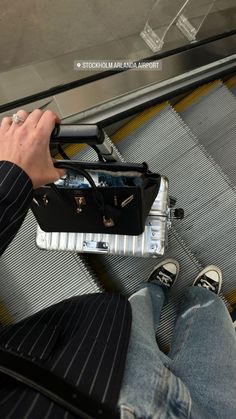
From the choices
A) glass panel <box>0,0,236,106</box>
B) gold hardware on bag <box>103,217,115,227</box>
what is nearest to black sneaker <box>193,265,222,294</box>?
gold hardware on bag <box>103,217,115,227</box>

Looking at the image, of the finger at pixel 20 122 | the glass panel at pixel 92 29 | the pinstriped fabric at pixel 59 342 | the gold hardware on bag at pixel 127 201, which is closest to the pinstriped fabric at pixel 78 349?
the pinstriped fabric at pixel 59 342

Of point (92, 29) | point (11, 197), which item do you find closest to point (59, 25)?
point (92, 29)

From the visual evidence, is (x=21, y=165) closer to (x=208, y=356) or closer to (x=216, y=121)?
(x=208, y=356)

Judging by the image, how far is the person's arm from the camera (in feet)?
3.68

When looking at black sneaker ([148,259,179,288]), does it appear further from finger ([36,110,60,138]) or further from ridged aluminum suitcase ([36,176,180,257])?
finger ([36,110,60,138])

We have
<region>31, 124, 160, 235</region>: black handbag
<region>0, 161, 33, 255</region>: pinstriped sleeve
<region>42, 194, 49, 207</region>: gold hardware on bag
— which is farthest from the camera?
<region>42, 194, 49, 207</region>: gold hardware on bag

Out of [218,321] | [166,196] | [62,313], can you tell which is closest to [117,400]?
[62,313]

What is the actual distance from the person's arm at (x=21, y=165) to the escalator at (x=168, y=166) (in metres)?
1.34

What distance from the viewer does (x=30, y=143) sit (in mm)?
1179

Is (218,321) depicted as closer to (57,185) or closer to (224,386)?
(224,386)

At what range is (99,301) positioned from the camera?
153cm

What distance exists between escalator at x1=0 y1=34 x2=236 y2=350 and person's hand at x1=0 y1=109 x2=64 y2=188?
1.33 meters

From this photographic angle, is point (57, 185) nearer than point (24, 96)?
Yes

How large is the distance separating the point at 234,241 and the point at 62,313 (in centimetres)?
156
